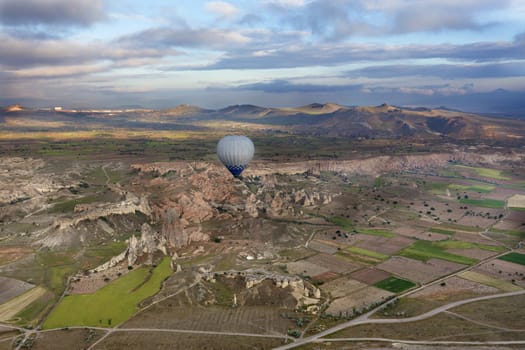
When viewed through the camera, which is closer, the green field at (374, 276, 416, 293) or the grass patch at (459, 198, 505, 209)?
the green field at (374, 276, 416, 293)

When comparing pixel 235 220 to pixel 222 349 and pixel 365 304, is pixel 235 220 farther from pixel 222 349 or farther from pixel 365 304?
pixel 222 349

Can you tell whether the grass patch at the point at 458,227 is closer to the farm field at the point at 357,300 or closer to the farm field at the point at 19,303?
the farm field at the point at 357,300

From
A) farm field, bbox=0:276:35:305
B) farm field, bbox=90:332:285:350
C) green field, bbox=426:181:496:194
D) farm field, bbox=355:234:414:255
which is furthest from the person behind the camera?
green field, bbox=426:181:496:194

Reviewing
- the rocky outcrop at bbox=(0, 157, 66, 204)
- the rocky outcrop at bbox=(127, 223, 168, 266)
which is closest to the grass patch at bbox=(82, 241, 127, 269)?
the rocky outcrop at bbox=(127, 223, 168, 266)

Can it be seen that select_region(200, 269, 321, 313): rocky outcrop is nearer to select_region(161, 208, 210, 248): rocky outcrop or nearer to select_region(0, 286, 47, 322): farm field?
select_region(161, 208, 210, 248): rocky outcrop

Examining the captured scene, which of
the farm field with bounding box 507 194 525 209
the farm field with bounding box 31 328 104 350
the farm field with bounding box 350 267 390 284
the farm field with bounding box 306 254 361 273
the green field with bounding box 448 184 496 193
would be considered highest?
the green field with bounding box 448 184 496 193
